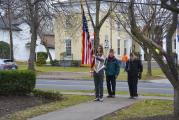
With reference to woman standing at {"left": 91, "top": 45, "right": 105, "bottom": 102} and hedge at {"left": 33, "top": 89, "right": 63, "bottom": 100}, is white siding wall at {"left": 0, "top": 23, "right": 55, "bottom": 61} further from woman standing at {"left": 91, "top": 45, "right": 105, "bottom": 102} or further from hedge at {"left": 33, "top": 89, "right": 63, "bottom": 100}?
woman standing at {"left": 91, "top": 45, "right": 105, "bottom": 102}

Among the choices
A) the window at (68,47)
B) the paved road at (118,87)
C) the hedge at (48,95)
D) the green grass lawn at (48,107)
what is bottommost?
the paved road at (118,87)

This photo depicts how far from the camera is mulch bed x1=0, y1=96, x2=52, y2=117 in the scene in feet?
44.7

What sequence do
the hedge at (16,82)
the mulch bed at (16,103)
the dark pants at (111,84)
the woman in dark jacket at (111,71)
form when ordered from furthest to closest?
the dark pants at (111,84)
the woman in dark jacket at (111,71)
the hedge at (16,82)
the mulch bed at (16,103)

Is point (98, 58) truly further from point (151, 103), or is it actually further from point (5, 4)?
point (5, 4)

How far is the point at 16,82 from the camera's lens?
15.8 m

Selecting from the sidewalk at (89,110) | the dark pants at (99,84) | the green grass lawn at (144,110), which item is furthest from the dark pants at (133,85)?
the dark pants at (99,84)

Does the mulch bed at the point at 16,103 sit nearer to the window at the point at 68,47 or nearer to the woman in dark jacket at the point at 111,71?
the woman in dark jacket at the point at 111,71

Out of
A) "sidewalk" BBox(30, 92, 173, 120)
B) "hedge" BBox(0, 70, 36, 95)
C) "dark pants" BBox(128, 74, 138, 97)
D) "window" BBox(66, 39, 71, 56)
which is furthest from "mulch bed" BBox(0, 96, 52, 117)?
"window" BBox(66, 39, 71, 56)

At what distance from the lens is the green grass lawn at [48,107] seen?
1227 cm

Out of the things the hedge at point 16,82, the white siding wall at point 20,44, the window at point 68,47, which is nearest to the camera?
the hedge at point 16,82

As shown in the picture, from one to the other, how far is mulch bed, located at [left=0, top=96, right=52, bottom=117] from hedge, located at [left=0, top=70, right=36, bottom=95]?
22 cm

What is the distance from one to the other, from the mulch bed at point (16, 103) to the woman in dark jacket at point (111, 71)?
251cm

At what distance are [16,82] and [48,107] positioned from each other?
2.15 metres

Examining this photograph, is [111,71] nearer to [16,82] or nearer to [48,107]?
[16,82]
